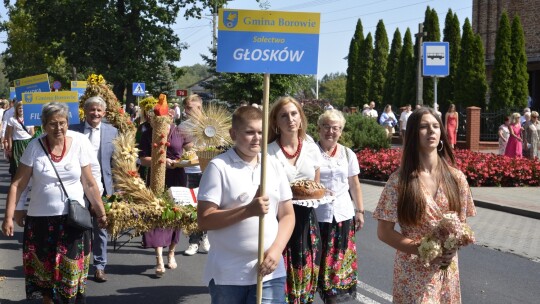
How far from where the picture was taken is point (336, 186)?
6.30 m

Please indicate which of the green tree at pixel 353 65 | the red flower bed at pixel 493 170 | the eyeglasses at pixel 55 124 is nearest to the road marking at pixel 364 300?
the eyeglasses at pixel 55 124

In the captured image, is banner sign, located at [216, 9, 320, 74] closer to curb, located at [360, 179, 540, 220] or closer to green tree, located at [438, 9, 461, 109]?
curb, located at [360, 179, 540, 220]

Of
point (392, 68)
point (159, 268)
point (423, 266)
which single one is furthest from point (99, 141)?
point (392, 68)

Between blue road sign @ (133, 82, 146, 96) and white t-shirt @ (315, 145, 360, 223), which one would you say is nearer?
white t-shirt @ (315, 145, 360, 223)

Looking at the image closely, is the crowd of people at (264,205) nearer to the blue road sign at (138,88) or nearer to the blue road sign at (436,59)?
the blue road sign at (436,59)

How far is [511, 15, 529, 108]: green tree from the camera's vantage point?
32.2 metres

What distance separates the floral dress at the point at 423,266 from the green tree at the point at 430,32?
3419cm

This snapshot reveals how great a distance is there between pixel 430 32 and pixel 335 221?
33165 mm

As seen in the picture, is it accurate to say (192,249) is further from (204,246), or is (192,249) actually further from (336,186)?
(336,186)

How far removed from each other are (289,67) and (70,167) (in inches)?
90.5

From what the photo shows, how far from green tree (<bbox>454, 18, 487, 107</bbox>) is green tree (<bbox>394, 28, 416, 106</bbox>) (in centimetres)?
440

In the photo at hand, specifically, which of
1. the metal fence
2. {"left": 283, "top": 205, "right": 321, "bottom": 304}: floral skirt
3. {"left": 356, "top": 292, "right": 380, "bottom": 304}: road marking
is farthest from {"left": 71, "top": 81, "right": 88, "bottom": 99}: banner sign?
the metal fence

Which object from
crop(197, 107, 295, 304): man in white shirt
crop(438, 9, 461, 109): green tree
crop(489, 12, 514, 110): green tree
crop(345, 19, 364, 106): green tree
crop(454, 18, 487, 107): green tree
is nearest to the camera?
crop(197, 107, 295, 304): man in white shirt

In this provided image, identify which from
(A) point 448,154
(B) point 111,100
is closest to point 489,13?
(B) point 111,100
